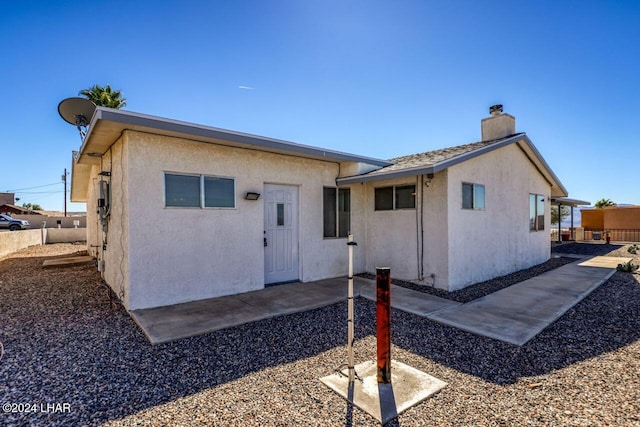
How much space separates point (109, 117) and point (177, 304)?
3.42 metres

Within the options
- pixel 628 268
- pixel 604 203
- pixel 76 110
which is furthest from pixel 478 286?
pixel 604 203

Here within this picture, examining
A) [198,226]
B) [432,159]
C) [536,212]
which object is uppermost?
[432,159]

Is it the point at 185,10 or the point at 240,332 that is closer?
the point at 240,332

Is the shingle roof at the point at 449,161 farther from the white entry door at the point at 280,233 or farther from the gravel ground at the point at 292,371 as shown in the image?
the gravel ground at the point at 292,371

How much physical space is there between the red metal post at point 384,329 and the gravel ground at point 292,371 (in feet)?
1.48

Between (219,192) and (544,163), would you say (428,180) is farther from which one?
(544,163)

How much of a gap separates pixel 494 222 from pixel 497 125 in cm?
308

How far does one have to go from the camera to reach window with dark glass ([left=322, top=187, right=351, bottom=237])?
8055 mm

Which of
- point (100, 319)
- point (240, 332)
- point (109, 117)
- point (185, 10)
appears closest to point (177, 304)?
point (100, 319)

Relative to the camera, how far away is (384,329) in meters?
3.08

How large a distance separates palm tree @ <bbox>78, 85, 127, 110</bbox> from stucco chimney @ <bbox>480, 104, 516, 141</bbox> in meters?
20.5

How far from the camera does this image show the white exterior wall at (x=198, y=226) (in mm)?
5289

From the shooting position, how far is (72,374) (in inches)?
124

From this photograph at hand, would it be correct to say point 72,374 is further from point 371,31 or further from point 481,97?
point 481,97
